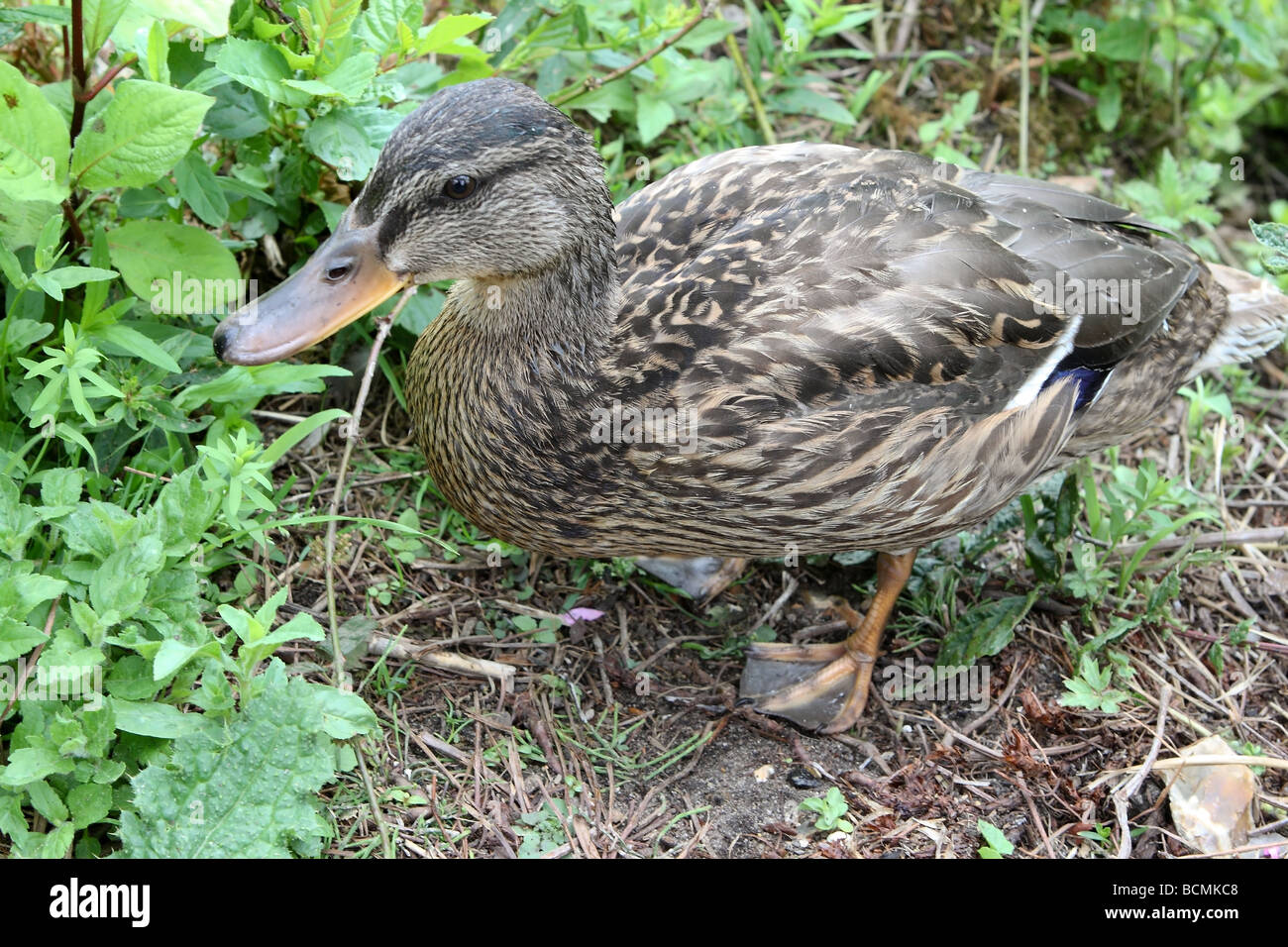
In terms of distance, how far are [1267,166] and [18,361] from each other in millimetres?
5286

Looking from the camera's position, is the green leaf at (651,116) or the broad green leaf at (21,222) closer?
the broad green leaf at (21,222)

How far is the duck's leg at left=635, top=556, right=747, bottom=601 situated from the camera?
3818mm

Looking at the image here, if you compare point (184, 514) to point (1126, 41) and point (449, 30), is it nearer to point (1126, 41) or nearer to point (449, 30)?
point (449, 30)

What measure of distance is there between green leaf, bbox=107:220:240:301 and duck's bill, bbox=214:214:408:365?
0.51m

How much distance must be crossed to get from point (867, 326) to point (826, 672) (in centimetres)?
111

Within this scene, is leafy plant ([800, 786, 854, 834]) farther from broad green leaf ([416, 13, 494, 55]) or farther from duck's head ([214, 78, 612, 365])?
broad green leaf ([416, 13, 494, 55])

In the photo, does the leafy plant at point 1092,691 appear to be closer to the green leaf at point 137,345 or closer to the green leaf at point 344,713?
the green leaf at point 344,713

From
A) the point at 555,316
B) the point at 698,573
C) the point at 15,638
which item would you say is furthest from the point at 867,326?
the point at 15,638

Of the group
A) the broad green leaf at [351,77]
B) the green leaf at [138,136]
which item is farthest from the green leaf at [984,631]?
the green leaf at [138,136]

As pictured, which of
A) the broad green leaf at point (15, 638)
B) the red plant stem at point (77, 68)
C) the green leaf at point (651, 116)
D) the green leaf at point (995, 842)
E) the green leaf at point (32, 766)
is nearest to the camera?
the green leaf at point (32, 766)

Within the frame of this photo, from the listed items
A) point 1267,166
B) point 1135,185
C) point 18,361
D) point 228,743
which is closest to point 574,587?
point 228,743

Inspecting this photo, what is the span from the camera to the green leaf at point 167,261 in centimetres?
326

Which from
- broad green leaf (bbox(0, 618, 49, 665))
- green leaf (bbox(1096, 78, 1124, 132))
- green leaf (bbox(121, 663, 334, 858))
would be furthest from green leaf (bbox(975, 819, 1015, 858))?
green leaf (bbox(1096, 78, 1124, 132))

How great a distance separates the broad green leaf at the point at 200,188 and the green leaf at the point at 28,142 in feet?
1.12
